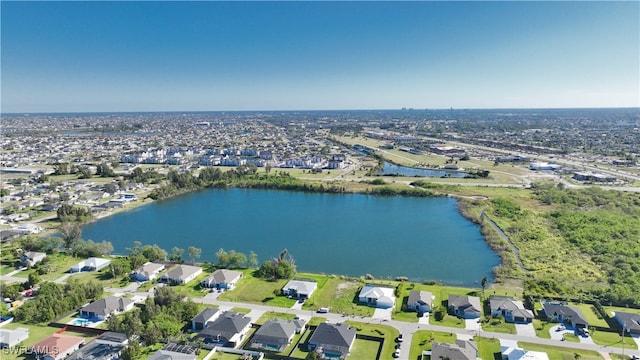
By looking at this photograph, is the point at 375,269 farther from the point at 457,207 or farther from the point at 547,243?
the point at 457,207

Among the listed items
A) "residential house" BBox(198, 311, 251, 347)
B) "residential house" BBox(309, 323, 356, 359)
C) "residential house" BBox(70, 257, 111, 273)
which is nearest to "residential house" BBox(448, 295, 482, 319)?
"residential house" BBox(309, 323, 356, 359)

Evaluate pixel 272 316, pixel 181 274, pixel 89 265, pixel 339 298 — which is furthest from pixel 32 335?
pixel 339 298

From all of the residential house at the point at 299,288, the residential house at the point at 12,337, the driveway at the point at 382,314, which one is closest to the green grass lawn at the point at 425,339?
the driveway at the point at 382,314

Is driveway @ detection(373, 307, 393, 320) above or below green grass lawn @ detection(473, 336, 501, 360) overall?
below

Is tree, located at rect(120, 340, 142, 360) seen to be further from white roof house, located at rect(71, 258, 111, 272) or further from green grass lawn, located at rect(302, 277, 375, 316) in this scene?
white roof house, located at rect(71, 258, 111, 272)

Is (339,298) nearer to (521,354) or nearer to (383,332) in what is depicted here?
(383,332)

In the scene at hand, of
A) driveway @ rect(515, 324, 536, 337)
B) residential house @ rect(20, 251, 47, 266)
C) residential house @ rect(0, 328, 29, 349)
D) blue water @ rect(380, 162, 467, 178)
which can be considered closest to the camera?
residential house @ rect(0, 328, 29, 349)

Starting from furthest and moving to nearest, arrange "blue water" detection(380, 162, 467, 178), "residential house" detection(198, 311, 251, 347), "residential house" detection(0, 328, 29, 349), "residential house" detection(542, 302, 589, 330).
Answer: "blue water" detection(380, 162, 467, 178) → "residential house" detection(542, 302, 589, 330) → "residential house" detection(198, 311, 251, 347) → "residential house" detection(0, 328, 29, 349)
